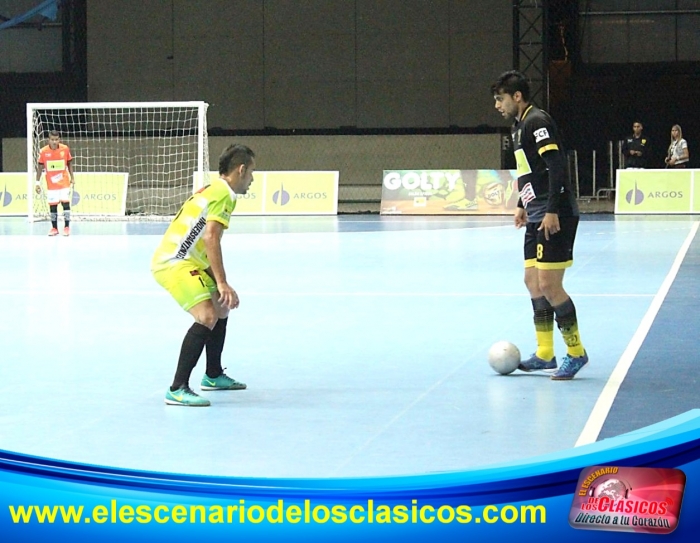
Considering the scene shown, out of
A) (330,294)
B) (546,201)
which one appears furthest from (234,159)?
(330,294)

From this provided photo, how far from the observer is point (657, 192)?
90.0 ft

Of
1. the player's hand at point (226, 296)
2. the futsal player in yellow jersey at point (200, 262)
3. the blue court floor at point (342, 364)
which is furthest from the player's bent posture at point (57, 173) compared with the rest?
the player's hand at point (226, 296)

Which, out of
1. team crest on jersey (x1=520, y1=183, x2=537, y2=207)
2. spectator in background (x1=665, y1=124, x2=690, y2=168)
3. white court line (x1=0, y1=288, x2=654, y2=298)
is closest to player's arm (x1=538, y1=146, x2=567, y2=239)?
team crest on jersey (x1=520, y1=183, x2=537, y2=207)

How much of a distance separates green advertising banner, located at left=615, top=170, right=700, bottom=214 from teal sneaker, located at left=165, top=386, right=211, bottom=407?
22212 millimetres

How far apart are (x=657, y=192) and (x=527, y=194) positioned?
67.9 ft

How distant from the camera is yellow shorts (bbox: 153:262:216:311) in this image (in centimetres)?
693

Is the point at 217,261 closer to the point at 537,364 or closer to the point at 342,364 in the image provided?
the point at 342,364

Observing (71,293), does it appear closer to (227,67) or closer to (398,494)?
(398,494)

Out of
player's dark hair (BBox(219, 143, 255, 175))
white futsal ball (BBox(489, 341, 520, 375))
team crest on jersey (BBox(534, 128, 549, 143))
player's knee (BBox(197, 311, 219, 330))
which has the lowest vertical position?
white futsal ball (BBox(489, 341, 520, 375))

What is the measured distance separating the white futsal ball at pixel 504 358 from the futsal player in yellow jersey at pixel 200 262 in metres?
1.83

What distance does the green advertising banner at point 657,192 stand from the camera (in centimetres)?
2717

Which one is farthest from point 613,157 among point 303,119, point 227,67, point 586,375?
point 586,375

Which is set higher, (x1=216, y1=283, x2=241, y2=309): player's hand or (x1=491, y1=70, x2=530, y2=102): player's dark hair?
(x1=491, y1=70, x2=530, y2=102): player's dark hair

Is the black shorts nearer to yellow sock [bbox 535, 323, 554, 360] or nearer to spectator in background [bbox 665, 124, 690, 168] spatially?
yellow sock [bbox 535, 323, 554, 360]
